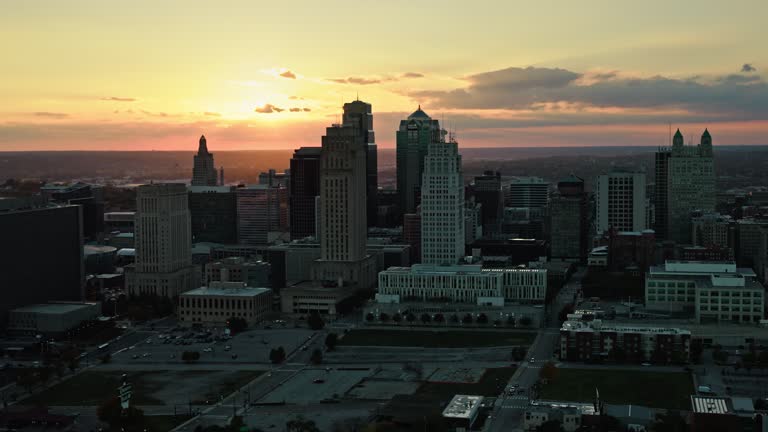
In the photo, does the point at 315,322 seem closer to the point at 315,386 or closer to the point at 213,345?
the point at 213,345

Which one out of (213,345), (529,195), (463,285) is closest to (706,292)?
(463,285)

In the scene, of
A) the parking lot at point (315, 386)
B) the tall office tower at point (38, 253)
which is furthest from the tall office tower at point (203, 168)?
the parking lot at point (315, 386)

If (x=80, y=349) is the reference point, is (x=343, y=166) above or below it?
above

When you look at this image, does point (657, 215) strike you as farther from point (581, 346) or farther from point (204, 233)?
point (581, 346)

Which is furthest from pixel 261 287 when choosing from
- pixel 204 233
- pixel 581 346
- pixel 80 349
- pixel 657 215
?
pixel 657 215

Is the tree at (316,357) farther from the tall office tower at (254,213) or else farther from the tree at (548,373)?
the tall office tower at (254,213)

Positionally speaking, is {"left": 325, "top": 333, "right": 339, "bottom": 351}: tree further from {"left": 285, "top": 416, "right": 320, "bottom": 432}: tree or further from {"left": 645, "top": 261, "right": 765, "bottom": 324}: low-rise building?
{"left": 645, "top": 261, "right": 765, "bottom": 324}: low-rise building
